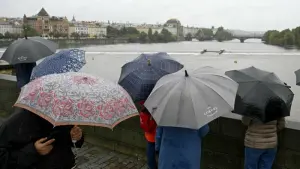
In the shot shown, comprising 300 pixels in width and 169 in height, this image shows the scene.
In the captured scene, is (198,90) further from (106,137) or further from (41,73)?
(106,137)

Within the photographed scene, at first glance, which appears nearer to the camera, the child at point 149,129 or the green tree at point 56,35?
the child at point 149,129

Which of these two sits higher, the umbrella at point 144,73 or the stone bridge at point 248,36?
the stone bridge at point 248,36

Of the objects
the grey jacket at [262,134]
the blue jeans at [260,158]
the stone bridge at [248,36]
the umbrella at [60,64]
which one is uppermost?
the stone bridge at [248,36]

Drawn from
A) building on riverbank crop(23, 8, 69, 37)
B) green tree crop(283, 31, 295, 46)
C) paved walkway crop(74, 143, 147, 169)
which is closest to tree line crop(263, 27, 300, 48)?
green tree crop(283, 31, 295, 46)

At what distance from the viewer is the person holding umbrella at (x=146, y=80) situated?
2555 mm

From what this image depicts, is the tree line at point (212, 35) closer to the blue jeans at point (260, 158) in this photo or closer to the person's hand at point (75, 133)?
the blue jeans at point (260, 158)

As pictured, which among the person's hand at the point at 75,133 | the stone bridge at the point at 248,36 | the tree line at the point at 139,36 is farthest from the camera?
the stone bridge at the point at 248,36

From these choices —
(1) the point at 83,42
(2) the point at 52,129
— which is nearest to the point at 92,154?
(2) the point at 52,129

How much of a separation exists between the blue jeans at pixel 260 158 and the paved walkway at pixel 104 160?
45.1 inches

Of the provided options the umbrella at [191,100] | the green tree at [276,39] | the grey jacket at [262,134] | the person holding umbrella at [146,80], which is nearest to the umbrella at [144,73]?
the person holding umbrella at [146,80]

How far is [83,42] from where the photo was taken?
2822 inches

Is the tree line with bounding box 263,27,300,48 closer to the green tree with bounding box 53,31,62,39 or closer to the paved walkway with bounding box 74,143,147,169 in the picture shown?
the green tree with bounding box 53,31,62,39

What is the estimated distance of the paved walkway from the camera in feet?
10.6

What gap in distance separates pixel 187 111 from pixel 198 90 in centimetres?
14
